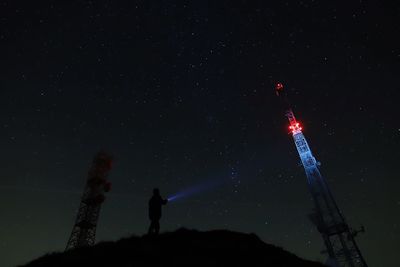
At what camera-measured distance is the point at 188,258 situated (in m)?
9.00

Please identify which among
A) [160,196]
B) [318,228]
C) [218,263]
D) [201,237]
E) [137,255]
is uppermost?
[318,228]

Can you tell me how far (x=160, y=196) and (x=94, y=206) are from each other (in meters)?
23.2

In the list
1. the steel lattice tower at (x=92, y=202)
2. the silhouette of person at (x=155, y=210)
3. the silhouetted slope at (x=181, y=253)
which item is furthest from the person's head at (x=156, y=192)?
the steel lattice tower at (x=92, y=202)

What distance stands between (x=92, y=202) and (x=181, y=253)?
83.2ft

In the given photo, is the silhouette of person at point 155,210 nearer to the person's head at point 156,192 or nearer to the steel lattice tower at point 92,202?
the person's head at point 156,192

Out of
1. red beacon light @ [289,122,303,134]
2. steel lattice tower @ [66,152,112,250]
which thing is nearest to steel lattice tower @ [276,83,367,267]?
Answer: red beacon light @ [289,122,303,134]

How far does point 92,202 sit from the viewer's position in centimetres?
3166

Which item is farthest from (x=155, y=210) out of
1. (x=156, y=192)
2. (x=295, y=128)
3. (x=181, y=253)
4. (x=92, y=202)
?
(x=295, y=128)

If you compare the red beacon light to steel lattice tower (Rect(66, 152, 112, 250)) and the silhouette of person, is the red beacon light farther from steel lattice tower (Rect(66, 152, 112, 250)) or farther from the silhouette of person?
the silhouette of person

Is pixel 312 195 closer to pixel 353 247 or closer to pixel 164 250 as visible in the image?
pixel 353 247

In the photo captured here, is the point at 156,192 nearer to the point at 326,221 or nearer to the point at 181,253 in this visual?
the point at 181,253

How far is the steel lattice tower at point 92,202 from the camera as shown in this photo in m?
29.9

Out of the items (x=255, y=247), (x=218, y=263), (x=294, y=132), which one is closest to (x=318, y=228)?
(x=294, y=132)

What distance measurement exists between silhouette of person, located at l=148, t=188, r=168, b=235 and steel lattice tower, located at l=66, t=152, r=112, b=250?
21.6 m
